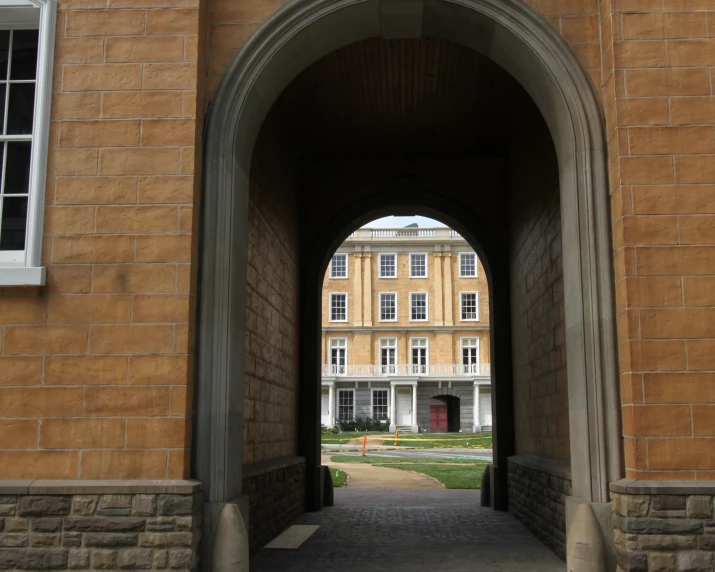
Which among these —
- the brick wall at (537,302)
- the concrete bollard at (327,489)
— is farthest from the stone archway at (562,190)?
the concrete bollard at (327,489)

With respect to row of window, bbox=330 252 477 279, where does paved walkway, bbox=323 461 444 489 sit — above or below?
below

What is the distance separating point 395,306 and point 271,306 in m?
37.2

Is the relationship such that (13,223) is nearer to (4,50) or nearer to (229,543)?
(4,50)

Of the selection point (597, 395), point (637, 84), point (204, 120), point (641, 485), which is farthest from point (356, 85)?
point (641, 485)

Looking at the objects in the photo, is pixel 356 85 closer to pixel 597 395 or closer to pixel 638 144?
pixel 638 144

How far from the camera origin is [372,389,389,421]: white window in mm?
46156

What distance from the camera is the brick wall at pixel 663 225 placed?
539cm

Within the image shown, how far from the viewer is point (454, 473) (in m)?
18.5

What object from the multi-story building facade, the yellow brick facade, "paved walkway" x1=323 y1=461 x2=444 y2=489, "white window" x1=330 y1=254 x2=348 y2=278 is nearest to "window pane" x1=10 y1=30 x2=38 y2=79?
"paved walkway" x1=323 y1=461 x2=444 y2=489

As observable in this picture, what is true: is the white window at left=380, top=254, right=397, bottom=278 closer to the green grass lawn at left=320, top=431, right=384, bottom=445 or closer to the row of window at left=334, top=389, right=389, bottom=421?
the row of window at left=334, top=389, right=389, bottom=421

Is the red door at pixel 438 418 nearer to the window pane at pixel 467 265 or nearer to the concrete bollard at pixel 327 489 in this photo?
the window pane at pixel 467 265

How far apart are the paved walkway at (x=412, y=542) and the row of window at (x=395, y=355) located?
33123 mm

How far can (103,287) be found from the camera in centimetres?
578

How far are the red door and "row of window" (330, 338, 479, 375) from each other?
251cm
